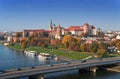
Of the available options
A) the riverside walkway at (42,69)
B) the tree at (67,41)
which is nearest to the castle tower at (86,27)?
the tree at (67,41)

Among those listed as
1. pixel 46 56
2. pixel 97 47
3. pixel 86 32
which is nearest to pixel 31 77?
pixel 46 56

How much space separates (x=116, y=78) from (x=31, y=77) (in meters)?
4.96

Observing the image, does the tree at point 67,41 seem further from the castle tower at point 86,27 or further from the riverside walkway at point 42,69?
the castle tower at point 86,27

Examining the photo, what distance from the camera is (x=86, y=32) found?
56656mm

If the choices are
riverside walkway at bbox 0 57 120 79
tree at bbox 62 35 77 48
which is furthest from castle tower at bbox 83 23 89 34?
riverside walkway at bbox 0 57 120 79

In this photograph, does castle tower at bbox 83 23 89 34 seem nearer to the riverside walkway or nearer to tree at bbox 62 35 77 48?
tree at bbox 62 35 77 48


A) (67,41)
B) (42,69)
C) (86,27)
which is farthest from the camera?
(86,27)

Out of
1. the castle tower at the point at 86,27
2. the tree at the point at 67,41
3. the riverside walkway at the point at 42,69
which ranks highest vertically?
the castle tower at the point at 86,27

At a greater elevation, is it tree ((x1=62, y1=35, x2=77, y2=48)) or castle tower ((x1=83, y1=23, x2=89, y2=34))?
castle tower ((x1=83, y1=23, x2=89, y2=34))

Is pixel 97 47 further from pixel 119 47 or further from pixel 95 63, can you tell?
pixel 95 63

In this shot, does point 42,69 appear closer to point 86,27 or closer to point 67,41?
point 67,41

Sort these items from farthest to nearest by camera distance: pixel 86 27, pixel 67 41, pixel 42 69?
pixel 86 27, pixel 67 41, pixel 42 69

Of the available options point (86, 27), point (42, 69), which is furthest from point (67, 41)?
point (86, 27)

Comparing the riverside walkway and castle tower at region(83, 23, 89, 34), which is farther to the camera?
castle tower at region(83, 23, 89, 34)
